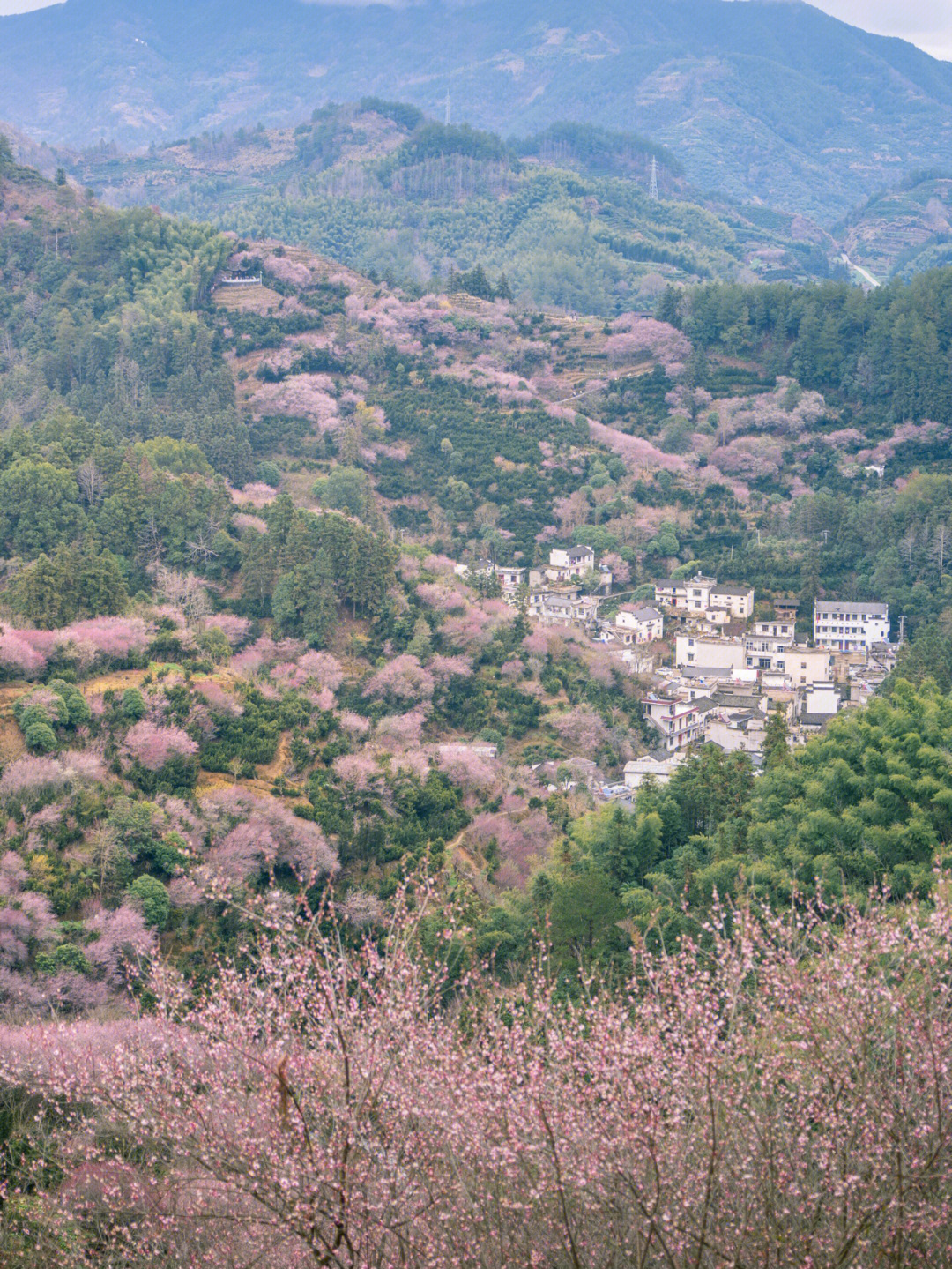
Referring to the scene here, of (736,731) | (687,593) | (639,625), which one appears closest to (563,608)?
(639,625)

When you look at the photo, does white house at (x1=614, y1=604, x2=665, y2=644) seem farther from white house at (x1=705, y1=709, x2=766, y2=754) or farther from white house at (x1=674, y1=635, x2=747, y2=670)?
white house at (x1=705, y1=709, x2=766, y2=754)

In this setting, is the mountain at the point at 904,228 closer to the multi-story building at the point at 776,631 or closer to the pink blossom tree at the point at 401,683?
the multi-story building at the point at 776,631

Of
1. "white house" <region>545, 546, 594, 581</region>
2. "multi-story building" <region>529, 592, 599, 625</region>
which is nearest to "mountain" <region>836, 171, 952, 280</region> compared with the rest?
"white house" <region>545, 546, 594, 581</region>

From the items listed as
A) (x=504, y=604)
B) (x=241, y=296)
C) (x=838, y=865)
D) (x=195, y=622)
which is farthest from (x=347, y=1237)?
(x=241, y=296)

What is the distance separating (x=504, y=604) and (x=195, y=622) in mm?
10079

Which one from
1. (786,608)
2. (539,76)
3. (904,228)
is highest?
(539,76)

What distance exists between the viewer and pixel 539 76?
584 ft

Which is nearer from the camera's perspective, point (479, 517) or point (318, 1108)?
point (318, 1108)

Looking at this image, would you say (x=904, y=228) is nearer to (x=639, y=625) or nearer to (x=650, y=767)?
(x=639, y=625)

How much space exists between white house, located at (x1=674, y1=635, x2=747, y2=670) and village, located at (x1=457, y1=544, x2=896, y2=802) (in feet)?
0.09

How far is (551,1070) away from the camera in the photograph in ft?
30.5

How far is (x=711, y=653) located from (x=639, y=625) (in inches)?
107

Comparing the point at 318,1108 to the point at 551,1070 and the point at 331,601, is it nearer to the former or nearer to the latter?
the point at 551,1070

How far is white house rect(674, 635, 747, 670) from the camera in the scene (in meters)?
38.2
